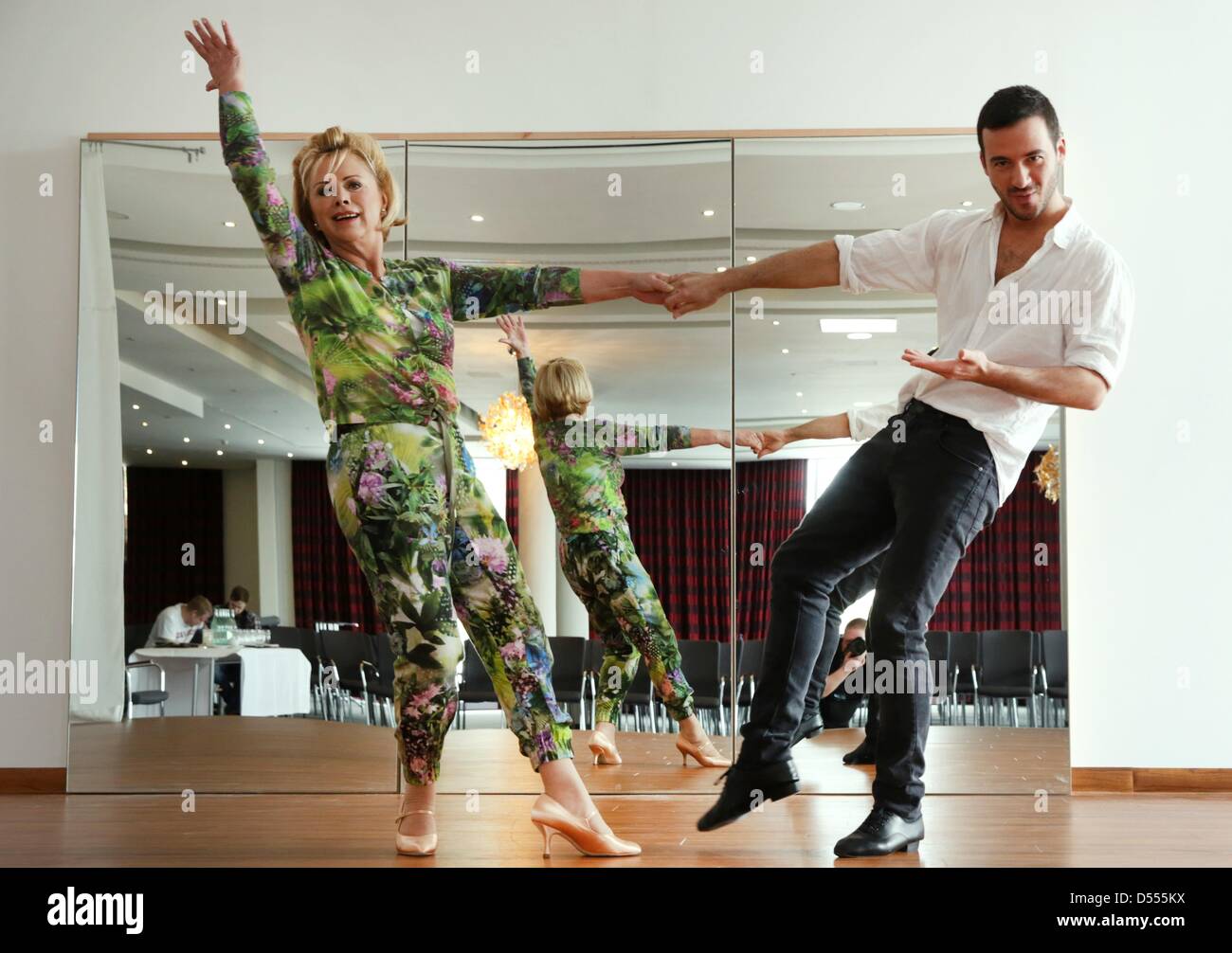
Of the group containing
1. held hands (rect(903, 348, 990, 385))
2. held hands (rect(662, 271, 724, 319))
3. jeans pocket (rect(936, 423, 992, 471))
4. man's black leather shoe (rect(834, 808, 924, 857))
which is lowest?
man's black leather shoe (rect(834, 808, 924, 857))

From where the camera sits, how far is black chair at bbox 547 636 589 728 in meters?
3.91

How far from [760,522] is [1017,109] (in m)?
1.72

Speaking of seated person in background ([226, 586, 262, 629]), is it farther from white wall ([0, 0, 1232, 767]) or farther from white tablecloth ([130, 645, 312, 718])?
white wall ([0, 0, 1232, 767])

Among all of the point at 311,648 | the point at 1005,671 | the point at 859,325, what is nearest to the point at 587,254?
the point at 859,325

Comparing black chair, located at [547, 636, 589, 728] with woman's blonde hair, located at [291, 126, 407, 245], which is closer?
woman's blonde hair, located at [291, 126, 407, 245]

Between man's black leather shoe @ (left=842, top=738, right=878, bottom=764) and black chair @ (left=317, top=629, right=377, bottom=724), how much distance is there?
4.94 feet

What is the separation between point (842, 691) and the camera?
12.9ft

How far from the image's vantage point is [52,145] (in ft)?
14.2

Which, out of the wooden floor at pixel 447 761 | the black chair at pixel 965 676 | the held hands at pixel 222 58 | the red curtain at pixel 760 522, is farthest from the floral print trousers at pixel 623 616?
the held hands at pixel 222 58

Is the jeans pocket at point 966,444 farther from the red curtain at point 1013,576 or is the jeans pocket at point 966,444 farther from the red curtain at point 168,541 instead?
the red curtain at point 168,541

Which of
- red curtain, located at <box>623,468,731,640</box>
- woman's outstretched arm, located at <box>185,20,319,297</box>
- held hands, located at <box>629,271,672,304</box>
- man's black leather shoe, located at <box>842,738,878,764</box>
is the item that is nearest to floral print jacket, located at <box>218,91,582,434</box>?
woman's outstretched arm, located at <box>185,20,319,297</box>
